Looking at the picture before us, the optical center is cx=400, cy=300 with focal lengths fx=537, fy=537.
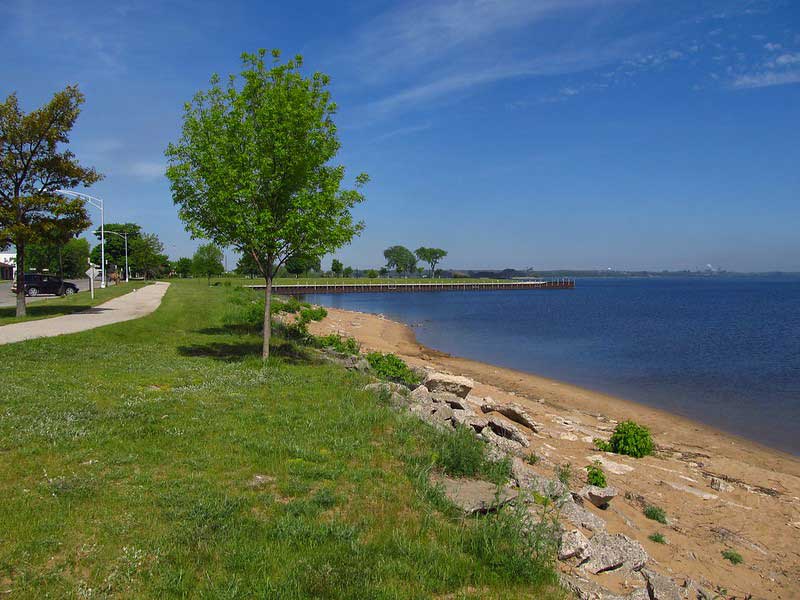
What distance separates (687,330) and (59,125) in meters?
46.9

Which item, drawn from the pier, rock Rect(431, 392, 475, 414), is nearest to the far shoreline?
rock Rect(431, 392, 475, 414)

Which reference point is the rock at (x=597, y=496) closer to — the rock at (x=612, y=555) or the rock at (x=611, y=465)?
the rock at (x=612, y=555)

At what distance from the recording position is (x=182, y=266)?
400 feet

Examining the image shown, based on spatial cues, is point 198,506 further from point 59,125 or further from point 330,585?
point 59,125

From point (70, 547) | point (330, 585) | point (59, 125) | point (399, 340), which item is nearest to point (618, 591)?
point (330, 585)

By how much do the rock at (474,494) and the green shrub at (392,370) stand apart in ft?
31.2

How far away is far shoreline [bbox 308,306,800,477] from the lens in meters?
15.3

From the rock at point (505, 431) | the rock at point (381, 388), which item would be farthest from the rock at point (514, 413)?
the rock at point (381, 388)

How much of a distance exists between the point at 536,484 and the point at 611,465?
5.35m

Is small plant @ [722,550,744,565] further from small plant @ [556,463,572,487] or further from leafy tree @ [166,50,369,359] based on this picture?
leafy tree @ [166,50,369,359]

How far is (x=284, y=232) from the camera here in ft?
45.5

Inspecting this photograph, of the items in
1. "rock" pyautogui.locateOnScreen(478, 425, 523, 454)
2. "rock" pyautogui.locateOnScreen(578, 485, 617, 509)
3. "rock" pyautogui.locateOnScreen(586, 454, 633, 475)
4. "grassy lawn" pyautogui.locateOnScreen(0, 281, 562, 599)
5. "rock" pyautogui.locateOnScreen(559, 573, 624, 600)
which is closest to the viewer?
"grassy lawn" pyautogui.locateOnScreen(0, 281, 562, 599)

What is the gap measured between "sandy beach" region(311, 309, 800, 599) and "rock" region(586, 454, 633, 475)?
27mm

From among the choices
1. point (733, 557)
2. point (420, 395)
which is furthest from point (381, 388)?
point (733, 557)
